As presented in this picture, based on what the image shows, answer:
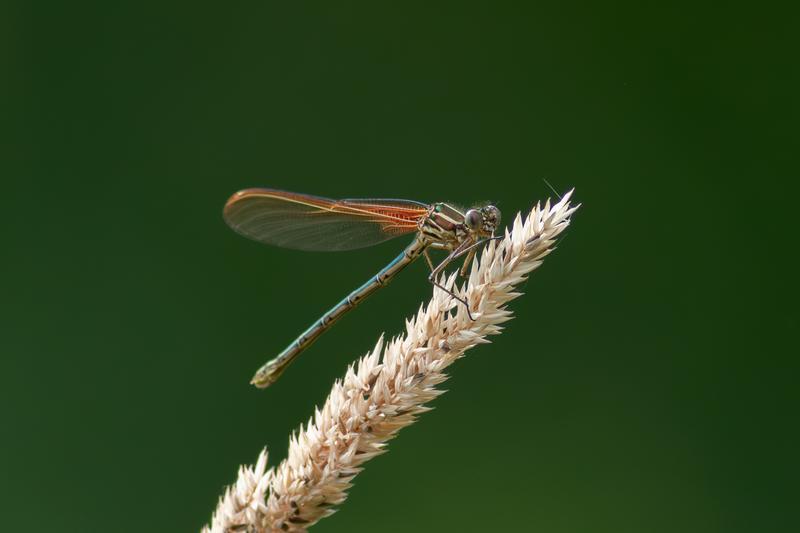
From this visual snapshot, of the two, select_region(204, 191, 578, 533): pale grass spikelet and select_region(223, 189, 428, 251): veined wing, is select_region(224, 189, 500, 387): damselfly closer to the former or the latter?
select_region(223, 189, 428, 251): veined wing

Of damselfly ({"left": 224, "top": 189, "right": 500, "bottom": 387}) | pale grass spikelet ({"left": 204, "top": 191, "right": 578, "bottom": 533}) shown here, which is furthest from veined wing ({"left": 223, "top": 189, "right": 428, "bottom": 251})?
pale grass spikelet ({"left": 204, "top": 191, "right": 578, "bottom": 533})

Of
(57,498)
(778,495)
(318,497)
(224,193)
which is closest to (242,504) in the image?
(318,497)

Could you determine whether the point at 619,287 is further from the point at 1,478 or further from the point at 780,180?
the point at 1,478

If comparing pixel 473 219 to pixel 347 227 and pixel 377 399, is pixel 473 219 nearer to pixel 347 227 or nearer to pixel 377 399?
pixel 347 227

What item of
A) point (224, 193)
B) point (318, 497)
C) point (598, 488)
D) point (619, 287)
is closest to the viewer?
point (318, 497)

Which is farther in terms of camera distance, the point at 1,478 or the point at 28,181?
the point at 28,181

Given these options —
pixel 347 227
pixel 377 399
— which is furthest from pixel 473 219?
pixel 377 399

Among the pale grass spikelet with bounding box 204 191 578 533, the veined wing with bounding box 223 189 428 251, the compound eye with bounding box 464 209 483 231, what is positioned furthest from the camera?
the veined wing with bounding box 223 189 428 251
